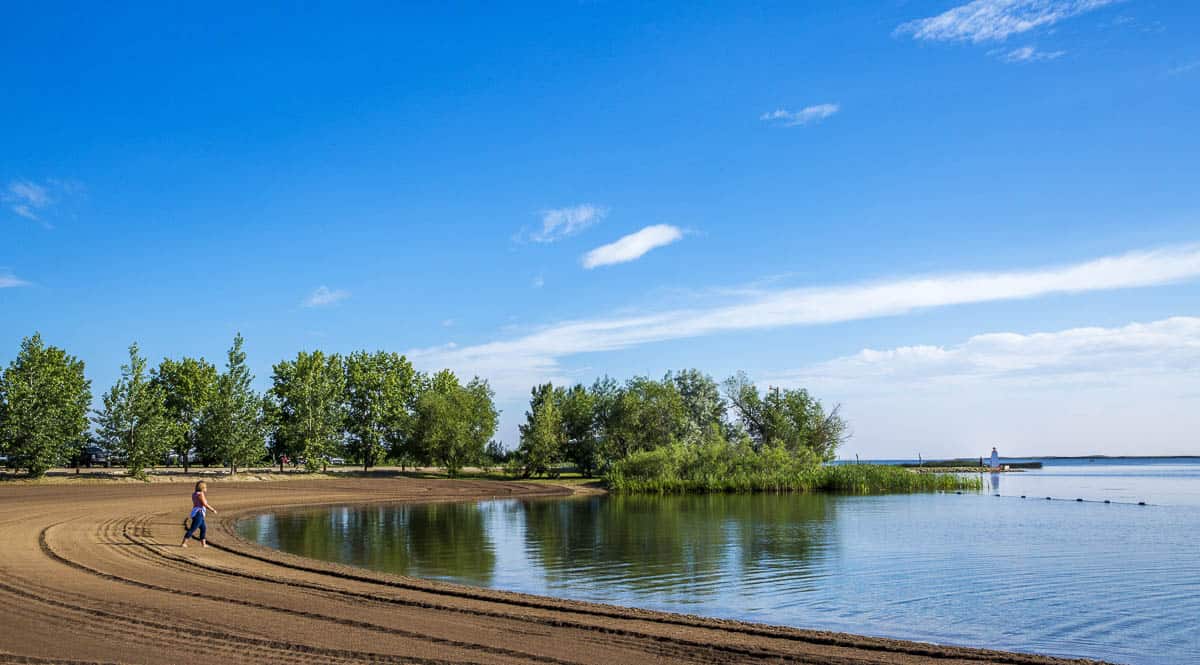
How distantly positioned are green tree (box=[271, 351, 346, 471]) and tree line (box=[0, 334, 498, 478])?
11 cm

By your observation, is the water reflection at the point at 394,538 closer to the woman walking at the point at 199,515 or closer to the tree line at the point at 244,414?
the woman walking at the point at 199,515

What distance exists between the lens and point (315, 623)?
13609 millimetres

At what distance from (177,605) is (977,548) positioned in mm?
24933

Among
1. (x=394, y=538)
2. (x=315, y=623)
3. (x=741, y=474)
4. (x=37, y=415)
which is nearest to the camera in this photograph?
(x=315, y=623)

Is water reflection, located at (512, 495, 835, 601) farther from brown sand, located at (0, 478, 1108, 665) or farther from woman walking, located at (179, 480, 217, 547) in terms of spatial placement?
woman walking, located at (179, 480, 217, 547)

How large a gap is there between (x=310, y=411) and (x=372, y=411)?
10.7 m

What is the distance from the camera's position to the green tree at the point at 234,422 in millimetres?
73188

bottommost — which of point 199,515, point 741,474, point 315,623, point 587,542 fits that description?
point 587,542

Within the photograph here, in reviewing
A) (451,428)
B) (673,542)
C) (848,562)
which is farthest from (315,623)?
(451,428)

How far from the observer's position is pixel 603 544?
2984cm

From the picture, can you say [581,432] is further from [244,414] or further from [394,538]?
[394,538]

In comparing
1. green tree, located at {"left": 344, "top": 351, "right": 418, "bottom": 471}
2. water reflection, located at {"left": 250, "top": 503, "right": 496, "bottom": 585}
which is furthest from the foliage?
green tree, located at {"left": 344, "top": 351, "right": 418, "bottom": 471}

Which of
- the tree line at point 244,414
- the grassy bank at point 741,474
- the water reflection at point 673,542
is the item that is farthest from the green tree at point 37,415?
the grassy bank at point 741,474

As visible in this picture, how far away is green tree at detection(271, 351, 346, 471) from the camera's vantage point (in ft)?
268
